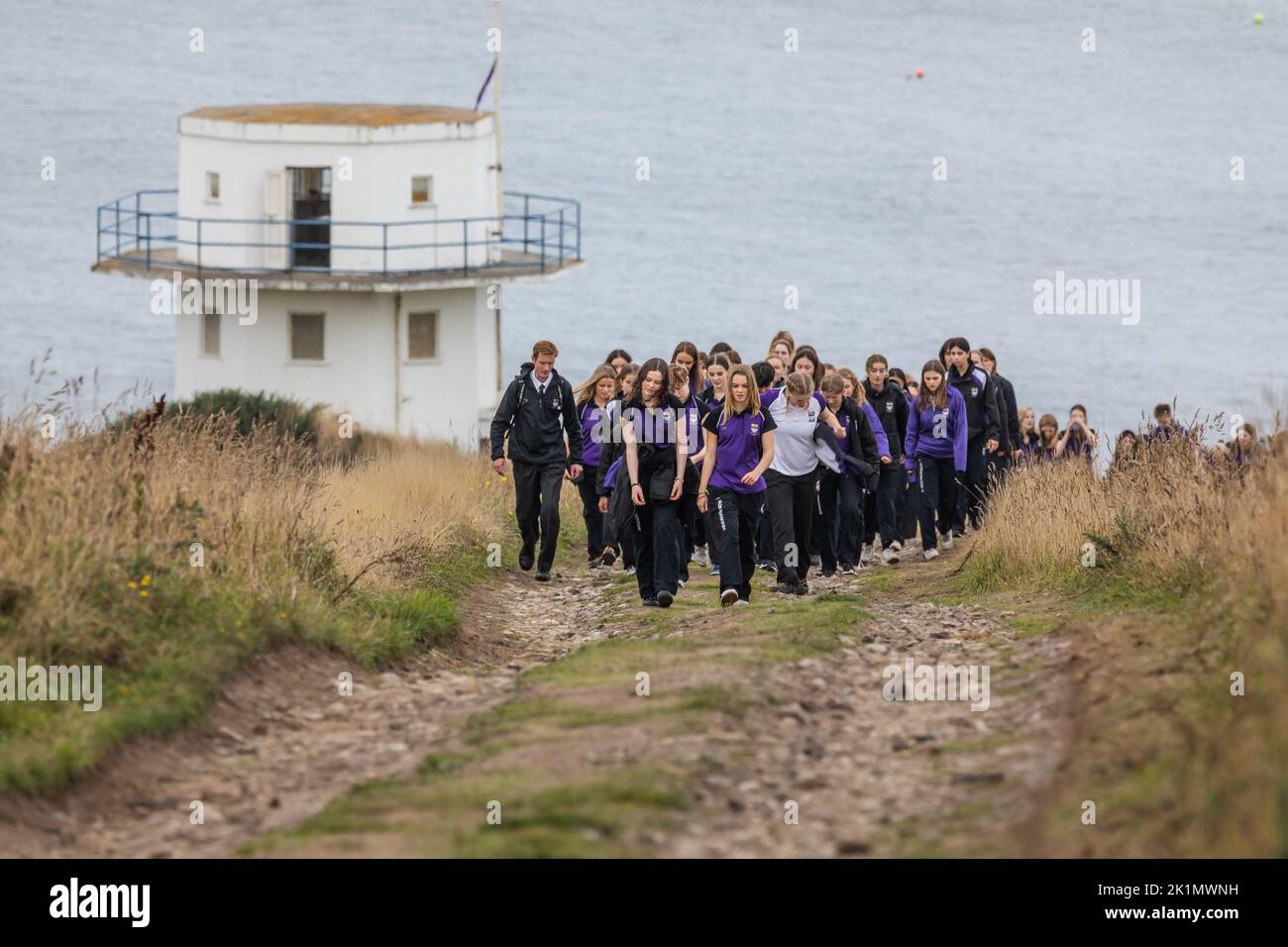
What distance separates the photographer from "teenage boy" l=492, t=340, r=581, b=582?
52.8ft

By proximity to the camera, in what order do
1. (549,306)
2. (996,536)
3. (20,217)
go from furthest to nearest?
(20,217)
(549,306)
(996,536)

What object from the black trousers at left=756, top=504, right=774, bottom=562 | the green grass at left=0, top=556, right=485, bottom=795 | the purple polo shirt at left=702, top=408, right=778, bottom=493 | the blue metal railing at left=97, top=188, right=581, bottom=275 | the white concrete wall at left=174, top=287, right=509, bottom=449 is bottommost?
the green grass at left=0, top=556, right=485, bottom=795

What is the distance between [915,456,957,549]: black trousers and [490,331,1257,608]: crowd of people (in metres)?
0.02

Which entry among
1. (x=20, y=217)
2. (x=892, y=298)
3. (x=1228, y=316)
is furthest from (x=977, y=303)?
(x=20, y=217)

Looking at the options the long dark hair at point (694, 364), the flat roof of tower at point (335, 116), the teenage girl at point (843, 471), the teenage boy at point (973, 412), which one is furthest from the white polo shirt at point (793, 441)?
the flat roof of tower at point (335, 116)

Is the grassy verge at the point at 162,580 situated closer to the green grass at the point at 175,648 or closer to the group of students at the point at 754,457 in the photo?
the green grass at the point at 175,648

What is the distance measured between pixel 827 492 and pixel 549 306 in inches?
2510

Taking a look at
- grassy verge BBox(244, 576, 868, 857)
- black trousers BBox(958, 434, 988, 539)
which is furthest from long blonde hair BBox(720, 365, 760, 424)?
black trousers BBox(958, 434, 988, 539)

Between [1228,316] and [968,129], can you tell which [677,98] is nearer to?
[968,129]

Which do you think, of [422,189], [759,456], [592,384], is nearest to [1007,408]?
[592,384]

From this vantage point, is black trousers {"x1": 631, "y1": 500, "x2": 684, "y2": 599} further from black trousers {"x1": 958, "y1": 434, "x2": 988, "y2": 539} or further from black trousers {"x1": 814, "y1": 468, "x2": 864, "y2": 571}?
black trousers {"x1": 958, "y1": 434, "x2": 988, "y2": 539}

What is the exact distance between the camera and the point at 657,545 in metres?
14.4
